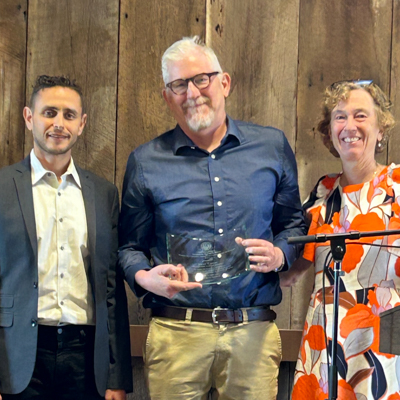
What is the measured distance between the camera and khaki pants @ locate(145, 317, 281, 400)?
211cm

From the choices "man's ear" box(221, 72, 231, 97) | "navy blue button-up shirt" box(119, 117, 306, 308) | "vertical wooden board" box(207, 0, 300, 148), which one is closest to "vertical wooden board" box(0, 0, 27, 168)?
"navy blue button-up shirt" box(119, 117, 306, 308)

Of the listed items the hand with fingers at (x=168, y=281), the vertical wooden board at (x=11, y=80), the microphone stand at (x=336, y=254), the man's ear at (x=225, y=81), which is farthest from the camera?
the vertical wooden board at (x=11, y=80)

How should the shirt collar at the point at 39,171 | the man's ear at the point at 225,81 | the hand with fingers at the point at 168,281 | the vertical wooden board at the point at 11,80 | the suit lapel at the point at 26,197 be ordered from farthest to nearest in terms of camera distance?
the vertical wooden board at the point at 11,80, the man's ear at the point at 225,81, the shirt collar at the point at 39,171, the suit lapel at the point at 26,197, the hand with fingers at the point at 168,281

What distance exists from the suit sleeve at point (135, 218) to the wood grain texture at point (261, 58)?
0.63 metres

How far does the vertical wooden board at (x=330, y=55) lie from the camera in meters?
2.65

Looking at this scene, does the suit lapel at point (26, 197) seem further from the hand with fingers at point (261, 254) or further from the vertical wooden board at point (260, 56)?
the vertical wooden board at point (260, 56)

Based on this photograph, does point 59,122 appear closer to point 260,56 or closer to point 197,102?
point 197,102

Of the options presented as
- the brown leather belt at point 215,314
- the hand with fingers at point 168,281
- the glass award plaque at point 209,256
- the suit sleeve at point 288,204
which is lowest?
the brown leather belt at point 215,314

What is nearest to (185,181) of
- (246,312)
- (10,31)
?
(246,312)

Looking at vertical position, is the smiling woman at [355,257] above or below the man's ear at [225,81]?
below

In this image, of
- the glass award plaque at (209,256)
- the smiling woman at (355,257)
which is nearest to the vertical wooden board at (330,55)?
the smiling woman at (355,257)

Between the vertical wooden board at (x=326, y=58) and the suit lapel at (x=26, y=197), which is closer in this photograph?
the suit lapel at (x=26, y=197)

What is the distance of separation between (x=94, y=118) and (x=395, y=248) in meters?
1.38

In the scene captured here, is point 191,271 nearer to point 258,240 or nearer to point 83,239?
point 258,240
